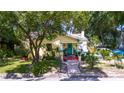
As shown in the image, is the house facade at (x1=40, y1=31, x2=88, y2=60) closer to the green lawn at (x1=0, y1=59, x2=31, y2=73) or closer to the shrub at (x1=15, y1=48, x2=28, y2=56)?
the shrub at (x1=15, y1=48, x2=28, y2=56)

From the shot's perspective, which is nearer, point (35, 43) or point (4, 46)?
point (35, 43)

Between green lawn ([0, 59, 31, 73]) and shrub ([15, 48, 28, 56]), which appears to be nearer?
green lawn ([0, 59, 31, 73])

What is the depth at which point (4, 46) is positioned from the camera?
21688 millimetres

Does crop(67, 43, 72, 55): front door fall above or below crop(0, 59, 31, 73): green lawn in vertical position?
above

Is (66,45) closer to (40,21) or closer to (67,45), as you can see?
(67,45)

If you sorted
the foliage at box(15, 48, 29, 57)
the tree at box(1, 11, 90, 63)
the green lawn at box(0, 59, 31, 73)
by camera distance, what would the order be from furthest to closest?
the foliage at box(15, 48, 29, 57) < the green lawn at box(0, 59, 31, 73) < the tree at box(1, 11, 90, 63)

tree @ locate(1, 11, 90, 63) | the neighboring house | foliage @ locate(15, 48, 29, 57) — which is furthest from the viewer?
the neighboring house

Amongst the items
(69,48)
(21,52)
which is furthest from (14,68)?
(69,48)

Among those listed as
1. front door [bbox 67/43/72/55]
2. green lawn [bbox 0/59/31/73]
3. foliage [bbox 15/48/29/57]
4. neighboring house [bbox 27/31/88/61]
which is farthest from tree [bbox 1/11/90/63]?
front door [bbox 67/43/72/55]

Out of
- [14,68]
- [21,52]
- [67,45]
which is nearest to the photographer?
[14,68]

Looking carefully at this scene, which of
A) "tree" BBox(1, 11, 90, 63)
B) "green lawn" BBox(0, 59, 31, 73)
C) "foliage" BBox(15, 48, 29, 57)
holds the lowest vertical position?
"green lawn" BBox(0, 59, 31, 73)
